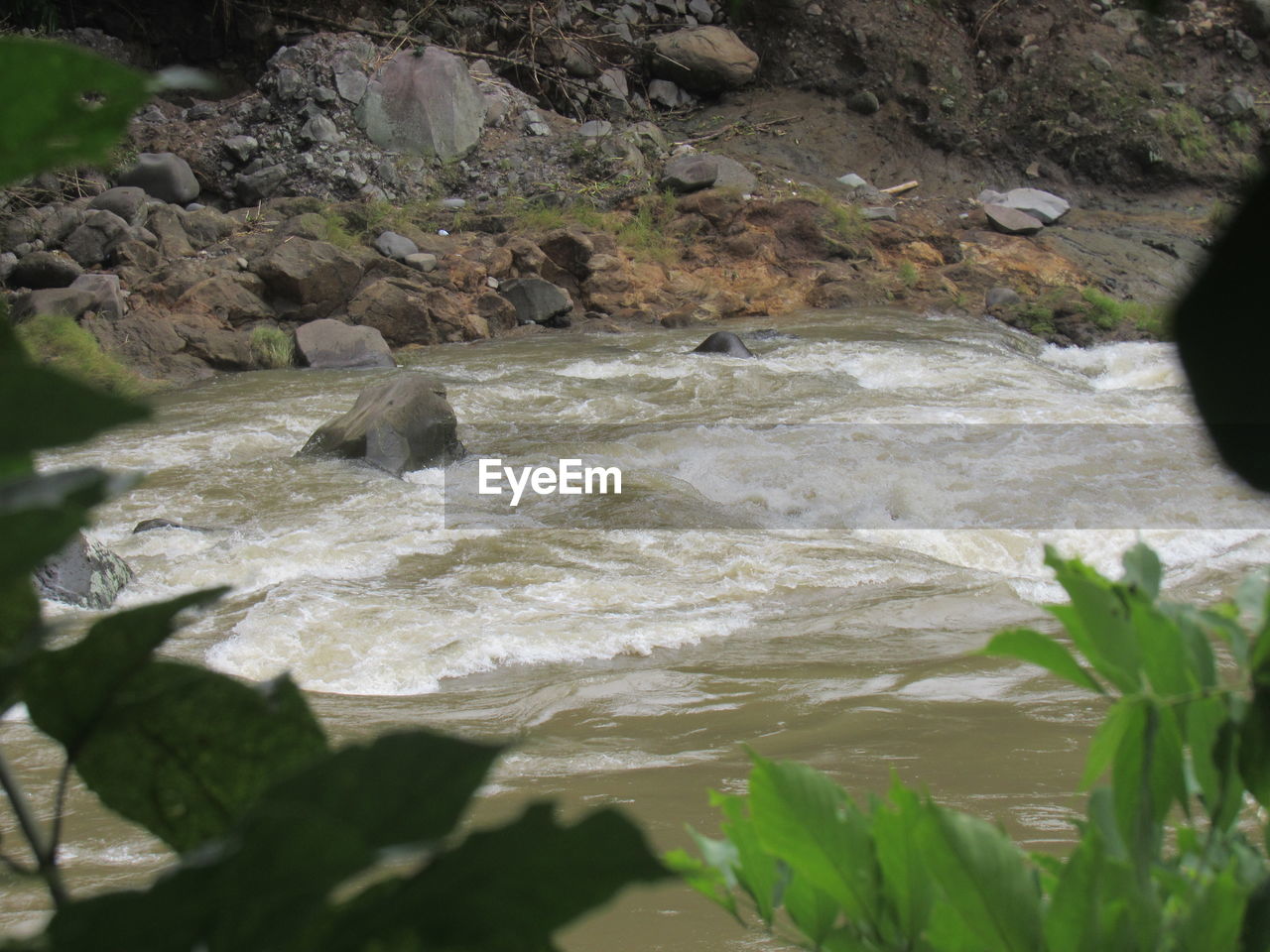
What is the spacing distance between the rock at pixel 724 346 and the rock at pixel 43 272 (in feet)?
18.0

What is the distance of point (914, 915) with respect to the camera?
0.44 meters

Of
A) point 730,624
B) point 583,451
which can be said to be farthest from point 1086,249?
point 730,624

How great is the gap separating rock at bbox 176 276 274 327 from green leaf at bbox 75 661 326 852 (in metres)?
10.6

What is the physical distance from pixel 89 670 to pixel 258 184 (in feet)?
46.1

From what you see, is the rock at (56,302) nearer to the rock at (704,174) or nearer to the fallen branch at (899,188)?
the rock at (704,174)

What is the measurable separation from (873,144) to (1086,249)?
148 inches

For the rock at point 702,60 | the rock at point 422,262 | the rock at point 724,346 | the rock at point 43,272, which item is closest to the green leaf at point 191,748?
the rock at point 724,346

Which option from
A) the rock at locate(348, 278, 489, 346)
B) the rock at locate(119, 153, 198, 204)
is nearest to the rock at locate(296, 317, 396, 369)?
the rock at locate(348, 278, 489, 346)

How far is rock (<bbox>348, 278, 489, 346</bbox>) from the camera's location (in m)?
10.8

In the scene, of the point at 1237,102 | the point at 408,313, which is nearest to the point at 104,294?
the point at 408,313

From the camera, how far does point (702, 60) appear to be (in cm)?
1678

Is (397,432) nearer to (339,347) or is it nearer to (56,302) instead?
(339,347)

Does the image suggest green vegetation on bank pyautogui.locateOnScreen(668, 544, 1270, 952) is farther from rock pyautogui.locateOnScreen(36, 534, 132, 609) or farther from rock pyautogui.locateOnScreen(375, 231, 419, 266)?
rock pyautogui.locateOnScreen(375, 231, 419, 266)

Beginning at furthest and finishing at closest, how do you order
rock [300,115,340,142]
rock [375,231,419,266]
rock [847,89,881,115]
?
rock [847,89,881,115] < rock [300,115,340,142] < rock [375,231,419,266]
